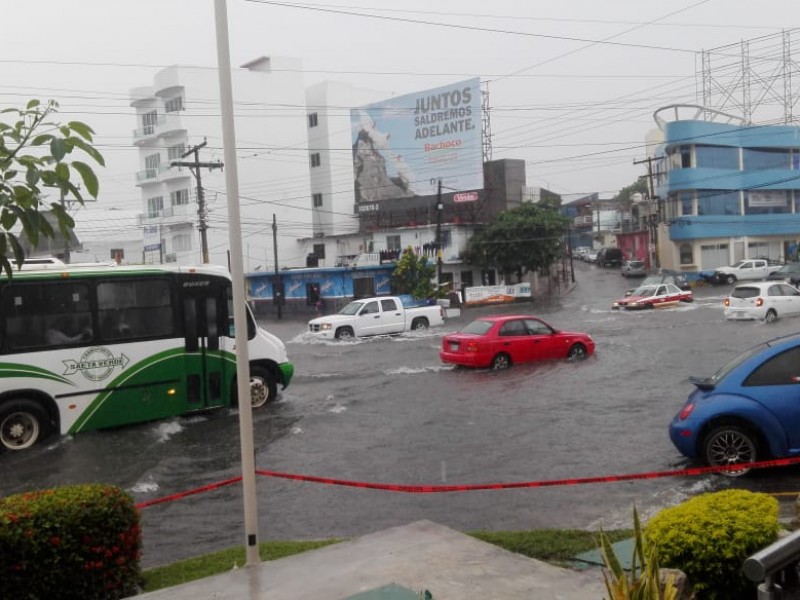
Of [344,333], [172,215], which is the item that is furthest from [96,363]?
[172,215]

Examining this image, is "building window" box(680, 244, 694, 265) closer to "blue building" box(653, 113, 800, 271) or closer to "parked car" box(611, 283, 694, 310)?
"blue building" box(653, 113, 800, 271)

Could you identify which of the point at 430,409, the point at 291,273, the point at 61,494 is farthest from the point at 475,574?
the point at 291,273

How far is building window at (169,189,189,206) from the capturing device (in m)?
68.6

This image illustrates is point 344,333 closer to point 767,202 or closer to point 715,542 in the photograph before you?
point 715,542

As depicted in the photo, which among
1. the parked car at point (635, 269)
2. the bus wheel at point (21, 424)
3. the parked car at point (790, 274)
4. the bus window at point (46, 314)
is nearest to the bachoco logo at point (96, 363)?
the bus window at point (46, 314)

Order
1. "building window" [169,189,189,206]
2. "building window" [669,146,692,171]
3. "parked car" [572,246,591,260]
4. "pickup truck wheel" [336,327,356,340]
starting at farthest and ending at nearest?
"parked car" [572,246,591,260] < "building window" [169,189,189,206] < "building window" [669,146,692,171] < "pickup truck wheel" [336,327,356,340]

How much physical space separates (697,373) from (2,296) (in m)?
14.8

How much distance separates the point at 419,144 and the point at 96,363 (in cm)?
5235

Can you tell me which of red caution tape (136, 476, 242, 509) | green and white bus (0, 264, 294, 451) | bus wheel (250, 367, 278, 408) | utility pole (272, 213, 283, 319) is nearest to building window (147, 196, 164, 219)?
utility pole (272, 213, 283, 319)

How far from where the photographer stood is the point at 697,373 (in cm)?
1870

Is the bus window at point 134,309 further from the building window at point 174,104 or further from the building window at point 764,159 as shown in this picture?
the building window at point 764,159

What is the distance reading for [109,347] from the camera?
1392cm

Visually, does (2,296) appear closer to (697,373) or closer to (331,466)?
(331,466)

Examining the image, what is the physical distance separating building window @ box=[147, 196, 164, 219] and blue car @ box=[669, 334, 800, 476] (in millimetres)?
66797
